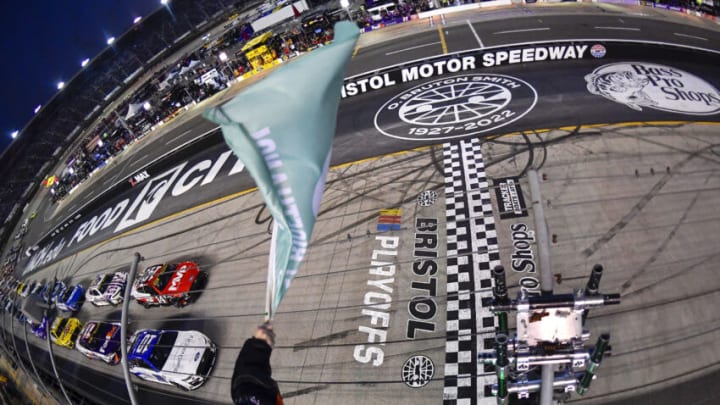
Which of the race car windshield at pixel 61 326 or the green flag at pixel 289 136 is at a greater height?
the green flag at pixel 289 136

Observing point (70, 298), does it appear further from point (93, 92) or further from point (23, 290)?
point (93, 92)

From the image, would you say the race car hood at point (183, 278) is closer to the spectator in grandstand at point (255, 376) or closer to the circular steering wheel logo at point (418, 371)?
the circular steering wheel logo at point (418, 371)

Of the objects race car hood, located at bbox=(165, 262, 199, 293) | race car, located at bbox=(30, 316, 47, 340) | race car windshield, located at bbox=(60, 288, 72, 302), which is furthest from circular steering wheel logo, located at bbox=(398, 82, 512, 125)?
race car, located at bbox=(30, 316, 47, 340)

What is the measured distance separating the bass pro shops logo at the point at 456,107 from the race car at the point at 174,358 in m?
7.84

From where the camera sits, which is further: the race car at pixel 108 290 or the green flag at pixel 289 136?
the race car at pixel 108 290

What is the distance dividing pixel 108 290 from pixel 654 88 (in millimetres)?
17343

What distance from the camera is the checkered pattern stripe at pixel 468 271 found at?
583cm

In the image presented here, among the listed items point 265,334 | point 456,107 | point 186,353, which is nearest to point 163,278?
point 186,353

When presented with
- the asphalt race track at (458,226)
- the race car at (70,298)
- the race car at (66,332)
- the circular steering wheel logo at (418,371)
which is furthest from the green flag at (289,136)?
the race car at (70,298)

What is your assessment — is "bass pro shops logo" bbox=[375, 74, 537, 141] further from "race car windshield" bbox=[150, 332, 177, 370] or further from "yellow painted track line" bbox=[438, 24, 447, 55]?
"race car windshield" bbox=[150, 332, 177, 370]

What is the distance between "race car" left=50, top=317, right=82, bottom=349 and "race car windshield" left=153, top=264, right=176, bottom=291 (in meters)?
3.59

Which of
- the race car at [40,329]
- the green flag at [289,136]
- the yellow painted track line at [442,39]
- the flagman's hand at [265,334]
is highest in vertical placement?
the yellow painted track line at [442,39]

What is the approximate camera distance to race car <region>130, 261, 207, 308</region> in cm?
882

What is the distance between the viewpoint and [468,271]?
7258mm
